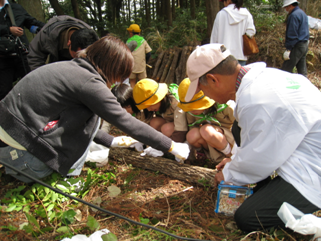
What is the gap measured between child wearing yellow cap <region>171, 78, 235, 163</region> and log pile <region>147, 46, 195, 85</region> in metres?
2.99

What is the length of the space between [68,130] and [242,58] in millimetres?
2980

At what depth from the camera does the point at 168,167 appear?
97.3 inches

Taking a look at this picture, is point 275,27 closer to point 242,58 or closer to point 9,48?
point 242,58

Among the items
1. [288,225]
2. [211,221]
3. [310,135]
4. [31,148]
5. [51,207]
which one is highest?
[310,135]

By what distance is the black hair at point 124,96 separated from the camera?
2.85m

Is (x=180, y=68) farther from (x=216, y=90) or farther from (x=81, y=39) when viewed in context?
(x=216, y=90)

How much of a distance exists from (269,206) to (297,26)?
11.6 feet

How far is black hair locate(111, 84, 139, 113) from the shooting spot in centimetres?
285

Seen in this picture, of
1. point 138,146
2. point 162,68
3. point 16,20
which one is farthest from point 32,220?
point 162,68

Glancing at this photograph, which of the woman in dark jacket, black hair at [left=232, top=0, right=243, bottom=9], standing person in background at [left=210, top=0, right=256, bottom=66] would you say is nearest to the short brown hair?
the woman in dark jacket

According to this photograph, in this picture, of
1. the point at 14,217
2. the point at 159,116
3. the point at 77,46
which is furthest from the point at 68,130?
the point at 159,116

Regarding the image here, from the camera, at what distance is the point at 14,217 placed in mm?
1832

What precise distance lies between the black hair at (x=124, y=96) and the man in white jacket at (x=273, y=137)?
135 centimetres

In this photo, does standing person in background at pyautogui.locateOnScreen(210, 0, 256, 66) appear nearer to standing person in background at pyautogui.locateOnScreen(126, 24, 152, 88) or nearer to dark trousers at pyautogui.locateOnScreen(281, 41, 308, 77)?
dark trousers at pyautogui.locateOnScreen(281, 41, 308, 77)
